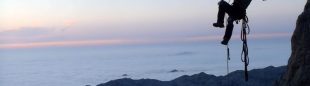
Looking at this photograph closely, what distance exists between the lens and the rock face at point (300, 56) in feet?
54.0

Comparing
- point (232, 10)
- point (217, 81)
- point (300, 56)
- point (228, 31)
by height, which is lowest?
point (217, 81)

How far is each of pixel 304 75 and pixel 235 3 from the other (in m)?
3.70

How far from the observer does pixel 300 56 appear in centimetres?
1755

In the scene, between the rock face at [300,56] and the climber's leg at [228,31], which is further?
the rock face at [300,56]

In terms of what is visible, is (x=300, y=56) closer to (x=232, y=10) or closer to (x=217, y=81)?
(x=232, y=10)

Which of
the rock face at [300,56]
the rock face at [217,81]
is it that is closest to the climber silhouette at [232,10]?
the rock face at [300,56]

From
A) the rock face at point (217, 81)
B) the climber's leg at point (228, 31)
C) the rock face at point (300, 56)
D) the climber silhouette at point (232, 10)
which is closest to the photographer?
the climber silhouette at point (232, 10)

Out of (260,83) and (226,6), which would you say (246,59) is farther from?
(260,83)

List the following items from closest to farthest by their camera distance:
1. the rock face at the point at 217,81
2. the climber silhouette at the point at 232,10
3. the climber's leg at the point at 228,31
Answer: the climber silhouette at the point at 232,10 < the climber's leg at the point at 228,31 < the rock face at the point at 217,81

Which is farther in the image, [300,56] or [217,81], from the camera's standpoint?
[217,81]

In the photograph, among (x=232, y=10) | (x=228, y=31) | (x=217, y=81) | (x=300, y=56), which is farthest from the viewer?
(x=217, y=81)

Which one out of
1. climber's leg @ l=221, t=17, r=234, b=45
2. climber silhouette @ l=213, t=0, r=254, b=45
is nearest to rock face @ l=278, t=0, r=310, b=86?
climber's leg @ l=221, t=17, r=234, b=45

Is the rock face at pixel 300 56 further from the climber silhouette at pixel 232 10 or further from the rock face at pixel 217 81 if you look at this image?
the rock face at pixel 217 81

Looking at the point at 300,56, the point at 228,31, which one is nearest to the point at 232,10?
the point at 228,31
